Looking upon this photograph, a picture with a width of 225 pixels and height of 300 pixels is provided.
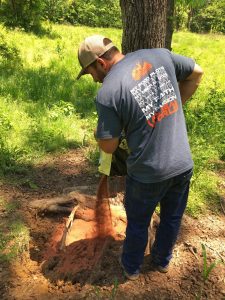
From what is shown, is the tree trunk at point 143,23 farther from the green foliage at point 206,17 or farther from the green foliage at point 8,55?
the green foliage at point 206,17

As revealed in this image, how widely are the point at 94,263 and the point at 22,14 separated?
1063cm

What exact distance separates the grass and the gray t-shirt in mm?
1744

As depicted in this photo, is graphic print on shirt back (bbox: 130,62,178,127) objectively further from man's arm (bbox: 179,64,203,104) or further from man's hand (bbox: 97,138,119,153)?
man's arm (bbox: 179,64,203,104)

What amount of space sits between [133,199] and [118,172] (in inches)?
46.4

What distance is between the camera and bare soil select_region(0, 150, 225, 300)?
3.15 metres

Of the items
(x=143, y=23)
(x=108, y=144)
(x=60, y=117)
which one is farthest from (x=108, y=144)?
(x=60, y=117)

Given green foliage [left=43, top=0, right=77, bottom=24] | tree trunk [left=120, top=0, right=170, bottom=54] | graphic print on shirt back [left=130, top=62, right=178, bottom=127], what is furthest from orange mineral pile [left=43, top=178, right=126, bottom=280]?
green foliage [left=43, top=0, right=77, bottom=24]

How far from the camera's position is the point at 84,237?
3.76 metres

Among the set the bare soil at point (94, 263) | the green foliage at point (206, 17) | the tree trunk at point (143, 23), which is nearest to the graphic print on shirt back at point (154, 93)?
the bare soil at point (94, 263)

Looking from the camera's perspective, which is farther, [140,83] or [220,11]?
[220,11]

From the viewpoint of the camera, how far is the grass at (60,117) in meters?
4.83

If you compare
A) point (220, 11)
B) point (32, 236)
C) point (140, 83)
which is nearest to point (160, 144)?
point (140, 83)

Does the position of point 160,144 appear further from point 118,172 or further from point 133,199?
point 118,172

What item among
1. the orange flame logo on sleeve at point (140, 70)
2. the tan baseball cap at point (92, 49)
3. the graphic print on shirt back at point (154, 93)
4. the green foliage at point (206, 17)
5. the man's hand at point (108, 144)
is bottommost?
the green foliage at point (206, 17)
